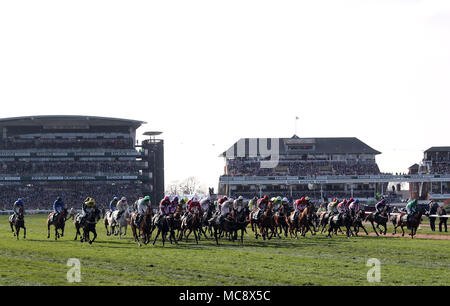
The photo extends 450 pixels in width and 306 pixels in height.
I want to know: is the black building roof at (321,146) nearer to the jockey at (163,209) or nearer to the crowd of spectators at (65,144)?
the crowd of spectators at (65,144)

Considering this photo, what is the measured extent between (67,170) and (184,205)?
59.9 meters

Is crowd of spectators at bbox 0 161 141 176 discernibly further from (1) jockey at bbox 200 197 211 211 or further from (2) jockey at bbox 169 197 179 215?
(2) jockey at bbox 169 197 179 215

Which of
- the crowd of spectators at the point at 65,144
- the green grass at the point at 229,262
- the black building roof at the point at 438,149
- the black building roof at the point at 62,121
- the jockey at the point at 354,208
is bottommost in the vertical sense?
the green grass at the point at 229,262

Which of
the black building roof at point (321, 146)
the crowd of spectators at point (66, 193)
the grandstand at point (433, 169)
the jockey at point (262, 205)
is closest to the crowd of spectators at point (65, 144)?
the crowd of spectators at point (66, 193)

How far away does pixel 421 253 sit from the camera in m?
20.5

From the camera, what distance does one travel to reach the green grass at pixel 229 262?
46.3 feet

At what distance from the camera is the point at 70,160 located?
8856 cm

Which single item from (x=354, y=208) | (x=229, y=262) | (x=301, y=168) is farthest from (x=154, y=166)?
(x=229, y=262)

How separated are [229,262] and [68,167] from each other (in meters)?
72.3

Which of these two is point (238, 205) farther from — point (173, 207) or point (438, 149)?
point (438, 149)

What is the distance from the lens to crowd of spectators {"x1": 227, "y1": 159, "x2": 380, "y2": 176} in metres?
80.5
